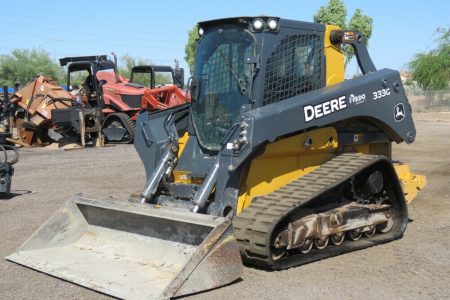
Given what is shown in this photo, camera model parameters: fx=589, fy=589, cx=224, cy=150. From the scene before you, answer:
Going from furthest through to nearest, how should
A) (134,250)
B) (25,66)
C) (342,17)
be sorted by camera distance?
(25,66) < (342,17) < (134,250)

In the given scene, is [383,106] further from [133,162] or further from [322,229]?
[133,162]

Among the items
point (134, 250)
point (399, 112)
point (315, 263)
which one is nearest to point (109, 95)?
point (399, 112)

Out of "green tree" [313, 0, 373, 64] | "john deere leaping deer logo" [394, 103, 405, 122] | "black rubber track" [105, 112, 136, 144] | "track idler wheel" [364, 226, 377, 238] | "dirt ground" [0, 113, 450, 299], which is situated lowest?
"dirt ground" [0, 113, 450, 299]

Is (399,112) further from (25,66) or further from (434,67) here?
(25,66)

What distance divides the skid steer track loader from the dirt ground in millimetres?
130

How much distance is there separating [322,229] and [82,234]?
93.3 inches

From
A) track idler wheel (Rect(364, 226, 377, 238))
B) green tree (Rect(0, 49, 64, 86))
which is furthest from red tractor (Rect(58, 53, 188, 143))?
green tree (Rect(0, 49, 64, 86))

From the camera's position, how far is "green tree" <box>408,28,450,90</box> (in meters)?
47.6

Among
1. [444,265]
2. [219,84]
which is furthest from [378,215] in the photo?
[219,84]

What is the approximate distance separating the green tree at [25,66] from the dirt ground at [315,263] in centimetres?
5537

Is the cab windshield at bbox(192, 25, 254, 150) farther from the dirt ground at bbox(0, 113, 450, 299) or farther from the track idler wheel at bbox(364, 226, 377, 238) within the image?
the track idler wheel at bbox(364, 226, 377, 238)

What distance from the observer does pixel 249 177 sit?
548 cm

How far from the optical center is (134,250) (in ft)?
17.7

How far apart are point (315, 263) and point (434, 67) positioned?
46.1 meters
